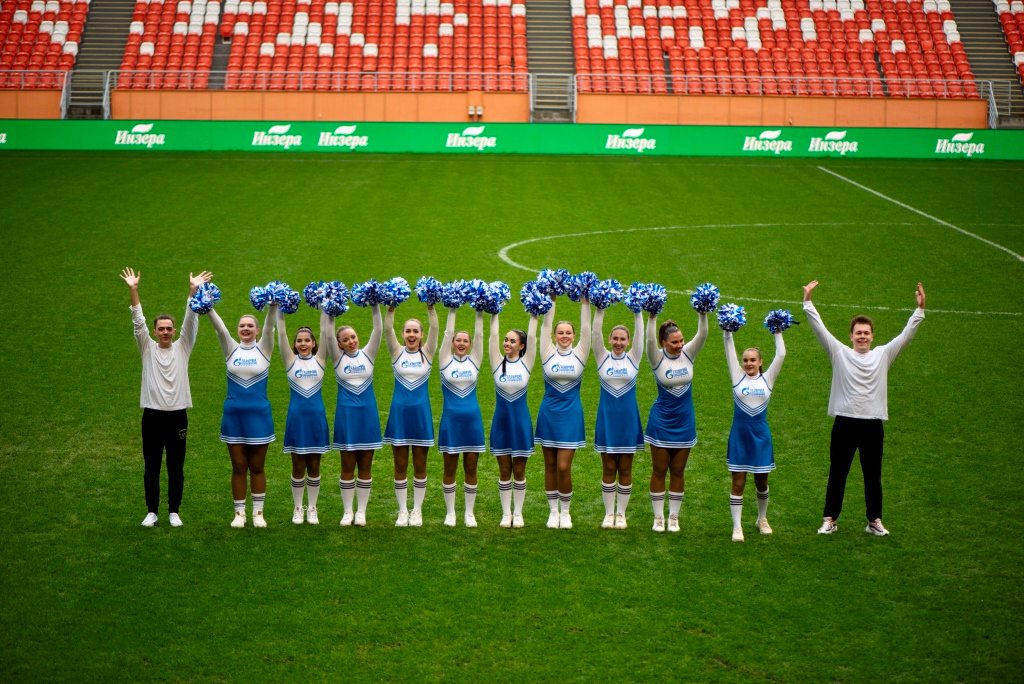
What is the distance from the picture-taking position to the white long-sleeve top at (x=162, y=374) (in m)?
9.58

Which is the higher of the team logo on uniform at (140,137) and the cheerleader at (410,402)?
the team logo on uniform at (140,137)

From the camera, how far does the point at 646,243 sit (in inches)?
835

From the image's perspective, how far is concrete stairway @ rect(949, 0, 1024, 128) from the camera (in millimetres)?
35531

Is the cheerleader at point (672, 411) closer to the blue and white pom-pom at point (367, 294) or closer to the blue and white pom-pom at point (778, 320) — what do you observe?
the blue and white pom-pom at point (778, 320)

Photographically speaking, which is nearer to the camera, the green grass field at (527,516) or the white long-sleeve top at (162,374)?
the green grass field at (527,516)

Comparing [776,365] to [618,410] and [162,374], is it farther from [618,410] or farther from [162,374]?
[162,374]

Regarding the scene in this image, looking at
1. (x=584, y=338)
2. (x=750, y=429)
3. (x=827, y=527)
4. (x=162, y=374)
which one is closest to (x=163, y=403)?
(x=162, y=374)

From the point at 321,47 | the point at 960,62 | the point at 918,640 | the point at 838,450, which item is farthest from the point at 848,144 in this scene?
the point at 918,640

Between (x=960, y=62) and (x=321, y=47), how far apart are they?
2142 cm

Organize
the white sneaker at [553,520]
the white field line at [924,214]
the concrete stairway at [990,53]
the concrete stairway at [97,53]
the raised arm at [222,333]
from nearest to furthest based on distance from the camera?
1. the raised arm at [222,333]
2. the white sneaker at [553,520]
3. the white field line at [924,214]
4. the concrete stairway at [97,53]
5. the concrete stairway at [990,53]

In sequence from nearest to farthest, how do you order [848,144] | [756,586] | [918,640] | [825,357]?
1. [918,640]
2. [756,586]
3. [825,357]
4. [848,144]

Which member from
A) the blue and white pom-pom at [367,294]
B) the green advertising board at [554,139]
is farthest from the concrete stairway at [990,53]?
the blue and white pom-pom at [367,294]

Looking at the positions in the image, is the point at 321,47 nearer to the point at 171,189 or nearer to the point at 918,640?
the point at 171,189

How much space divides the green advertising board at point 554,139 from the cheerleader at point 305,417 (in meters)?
23.0
